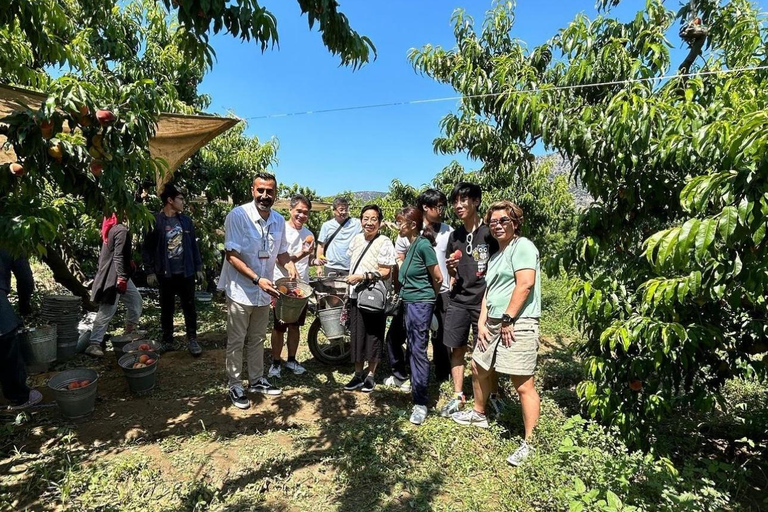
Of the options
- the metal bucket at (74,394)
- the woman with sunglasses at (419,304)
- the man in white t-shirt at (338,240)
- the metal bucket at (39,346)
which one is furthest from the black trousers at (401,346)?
the metal bucket at (39,346)

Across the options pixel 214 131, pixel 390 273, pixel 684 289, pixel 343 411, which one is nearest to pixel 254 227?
pixel 390 273

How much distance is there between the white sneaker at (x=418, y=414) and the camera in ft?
10.4

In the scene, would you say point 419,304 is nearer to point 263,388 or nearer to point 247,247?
point 247,247

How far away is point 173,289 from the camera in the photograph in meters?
4.60

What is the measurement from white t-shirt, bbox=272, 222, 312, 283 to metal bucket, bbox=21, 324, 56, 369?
2.18 meters

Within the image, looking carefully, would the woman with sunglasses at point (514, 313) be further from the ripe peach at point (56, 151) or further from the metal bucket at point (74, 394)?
the metal bucket at point (74, 394)

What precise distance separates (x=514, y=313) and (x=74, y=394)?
3.30 m

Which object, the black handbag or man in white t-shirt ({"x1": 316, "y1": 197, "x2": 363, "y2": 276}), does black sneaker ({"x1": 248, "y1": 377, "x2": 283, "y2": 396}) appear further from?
man in white t-shirt ({"x1": 316, "y1": 197, "x2": 363, "y2": 276})

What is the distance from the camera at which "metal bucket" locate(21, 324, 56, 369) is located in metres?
3.69

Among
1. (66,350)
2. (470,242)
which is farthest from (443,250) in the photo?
(66,350)

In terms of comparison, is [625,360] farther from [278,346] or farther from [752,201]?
[278,346]

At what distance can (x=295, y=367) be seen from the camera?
430 centimetres

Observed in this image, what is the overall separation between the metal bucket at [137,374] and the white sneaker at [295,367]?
127cm

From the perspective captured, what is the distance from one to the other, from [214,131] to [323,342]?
2807 mm
